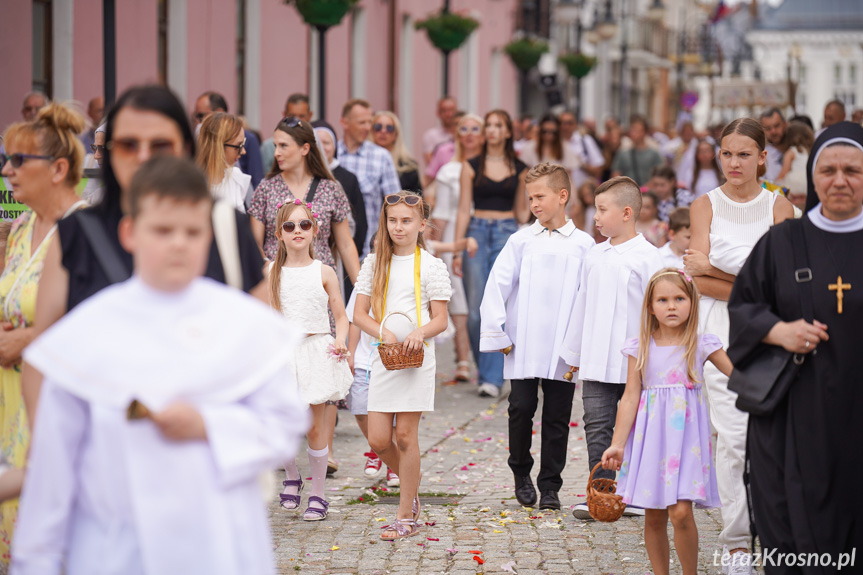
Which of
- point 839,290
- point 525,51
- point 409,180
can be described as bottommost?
point 839,290

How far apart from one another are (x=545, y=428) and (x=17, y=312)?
3490mm

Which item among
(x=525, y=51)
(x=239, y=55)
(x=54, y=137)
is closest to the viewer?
(x=54, y=137)

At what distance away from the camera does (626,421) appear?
5.50 m

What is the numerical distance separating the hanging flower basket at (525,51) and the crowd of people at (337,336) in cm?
1487

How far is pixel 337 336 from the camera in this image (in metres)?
6.86

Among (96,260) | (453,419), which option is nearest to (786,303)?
(96,260)

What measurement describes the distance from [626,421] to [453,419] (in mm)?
4415

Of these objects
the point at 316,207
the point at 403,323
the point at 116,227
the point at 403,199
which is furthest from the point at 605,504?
the point at 316,207

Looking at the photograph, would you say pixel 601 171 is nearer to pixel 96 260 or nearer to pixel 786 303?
pixel 786 303

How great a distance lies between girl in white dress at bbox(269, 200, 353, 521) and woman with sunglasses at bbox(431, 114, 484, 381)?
4253 mm

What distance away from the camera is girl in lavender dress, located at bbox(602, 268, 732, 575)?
5367mm

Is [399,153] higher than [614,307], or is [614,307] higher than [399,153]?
[399,153]

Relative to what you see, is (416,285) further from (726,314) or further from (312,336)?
(726,314)

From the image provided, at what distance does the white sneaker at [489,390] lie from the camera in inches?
425
